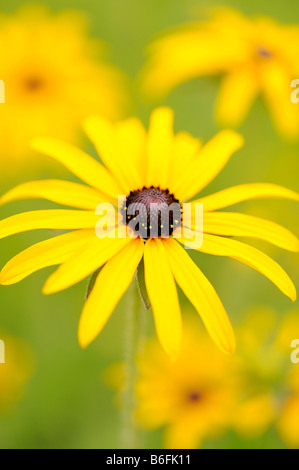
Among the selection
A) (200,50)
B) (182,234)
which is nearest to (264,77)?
(200,50)

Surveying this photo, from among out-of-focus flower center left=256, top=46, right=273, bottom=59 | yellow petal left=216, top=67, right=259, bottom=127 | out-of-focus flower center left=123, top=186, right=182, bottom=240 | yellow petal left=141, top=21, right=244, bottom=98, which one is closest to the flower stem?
out-of-focus flower center left=123, top=186, right=182, bottom=240

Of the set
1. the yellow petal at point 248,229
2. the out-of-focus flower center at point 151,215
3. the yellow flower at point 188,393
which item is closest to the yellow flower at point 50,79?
the yellow flower at point 188,393

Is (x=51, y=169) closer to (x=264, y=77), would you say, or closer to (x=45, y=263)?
(x=264, y=77)

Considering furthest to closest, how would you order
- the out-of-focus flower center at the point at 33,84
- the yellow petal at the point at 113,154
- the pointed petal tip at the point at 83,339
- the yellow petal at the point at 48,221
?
the out-of-focus flower center at the point at 33,84
the yellow petal at the point at 113,154
the yellow petal at the point at 48,221
the pointed petal tip at the point at 83,339

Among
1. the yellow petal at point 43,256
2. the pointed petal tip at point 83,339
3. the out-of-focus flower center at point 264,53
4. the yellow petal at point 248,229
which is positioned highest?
the out-of-focus flower center at point 264,53

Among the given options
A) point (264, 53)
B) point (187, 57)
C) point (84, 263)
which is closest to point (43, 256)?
point (84, 263)

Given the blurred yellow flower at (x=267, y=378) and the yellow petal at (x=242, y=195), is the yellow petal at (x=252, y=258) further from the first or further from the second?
the blurred yellow flower at (x=267, y=378)

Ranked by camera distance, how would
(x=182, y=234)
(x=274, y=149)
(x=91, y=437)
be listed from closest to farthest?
(x=182, y=234) → (x=91, y=437) → (x=274, y=149)
